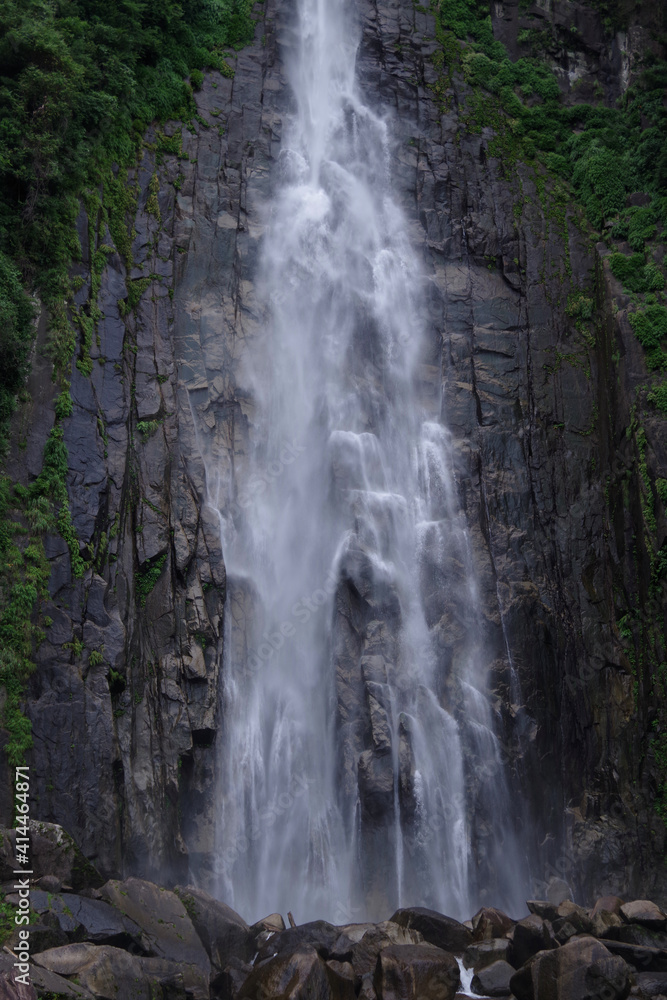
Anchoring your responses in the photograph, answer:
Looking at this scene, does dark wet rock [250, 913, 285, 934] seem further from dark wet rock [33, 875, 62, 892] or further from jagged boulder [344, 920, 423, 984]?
dark wet rock [33, 875, 62, 892]

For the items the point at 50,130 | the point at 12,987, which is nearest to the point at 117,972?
the point at 12,987

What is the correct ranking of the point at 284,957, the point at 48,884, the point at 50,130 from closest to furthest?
1. the point at 48,884
2. the point at 284,957
3. the point at 50,130

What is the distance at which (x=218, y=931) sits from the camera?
13.1m

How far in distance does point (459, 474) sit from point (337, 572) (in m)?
4.76

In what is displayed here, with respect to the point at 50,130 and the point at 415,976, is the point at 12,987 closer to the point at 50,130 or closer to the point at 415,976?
the point at 415,976

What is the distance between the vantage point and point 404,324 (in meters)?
24.0

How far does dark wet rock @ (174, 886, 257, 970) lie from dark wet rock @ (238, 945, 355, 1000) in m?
1.11

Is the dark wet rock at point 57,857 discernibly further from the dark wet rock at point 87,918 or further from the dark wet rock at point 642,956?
the dark wet rock at point 642,956

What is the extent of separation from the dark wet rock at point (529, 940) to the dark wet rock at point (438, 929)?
97 cm

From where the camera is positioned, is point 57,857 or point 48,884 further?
point 57,857

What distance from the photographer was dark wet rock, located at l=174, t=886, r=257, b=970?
1283cm

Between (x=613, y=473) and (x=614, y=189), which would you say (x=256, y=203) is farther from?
(x=613, y=473)

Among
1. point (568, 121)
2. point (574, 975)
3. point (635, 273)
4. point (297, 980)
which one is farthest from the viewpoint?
point (568, 121)

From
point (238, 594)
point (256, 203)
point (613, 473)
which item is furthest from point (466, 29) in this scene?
point (238, 594)
